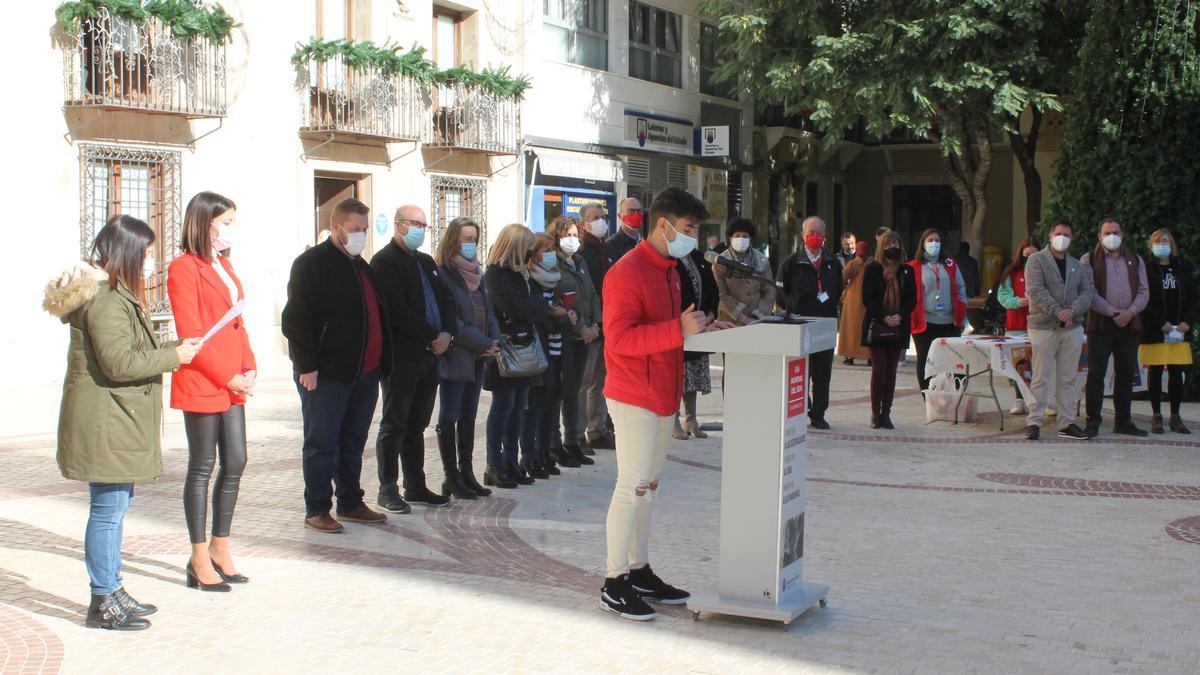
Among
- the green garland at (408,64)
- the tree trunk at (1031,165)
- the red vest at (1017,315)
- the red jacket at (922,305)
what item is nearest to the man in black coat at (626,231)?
the red jacket at (922,305)

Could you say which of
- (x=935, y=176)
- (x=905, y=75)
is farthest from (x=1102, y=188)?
(x=935, y=176)

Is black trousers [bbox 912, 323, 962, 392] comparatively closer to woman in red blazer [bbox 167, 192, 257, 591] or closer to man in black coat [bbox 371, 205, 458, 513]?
man in black coat [bbox 371, 205, 458, 513]

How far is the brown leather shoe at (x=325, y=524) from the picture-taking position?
804 cm

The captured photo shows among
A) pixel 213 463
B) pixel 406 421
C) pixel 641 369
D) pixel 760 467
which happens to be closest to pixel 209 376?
pixel 213 463

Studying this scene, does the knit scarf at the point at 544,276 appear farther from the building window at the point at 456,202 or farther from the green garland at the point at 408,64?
the building window at the point at 456,202

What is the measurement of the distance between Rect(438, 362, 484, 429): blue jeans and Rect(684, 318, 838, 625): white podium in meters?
3.24

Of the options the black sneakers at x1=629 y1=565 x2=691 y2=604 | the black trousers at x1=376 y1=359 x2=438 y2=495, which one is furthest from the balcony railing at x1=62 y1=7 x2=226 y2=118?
the black sneakers at x1=629 y1=565 x2=691 y2=604

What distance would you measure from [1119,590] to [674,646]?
2495 mm

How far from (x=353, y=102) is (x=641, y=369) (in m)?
16.7

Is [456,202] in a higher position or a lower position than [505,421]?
higher

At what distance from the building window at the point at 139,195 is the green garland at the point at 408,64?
10.2ft

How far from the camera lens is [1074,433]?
41.4 feet

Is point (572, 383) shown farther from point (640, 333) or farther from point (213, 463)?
point (640, 333)

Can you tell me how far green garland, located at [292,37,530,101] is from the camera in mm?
21203
